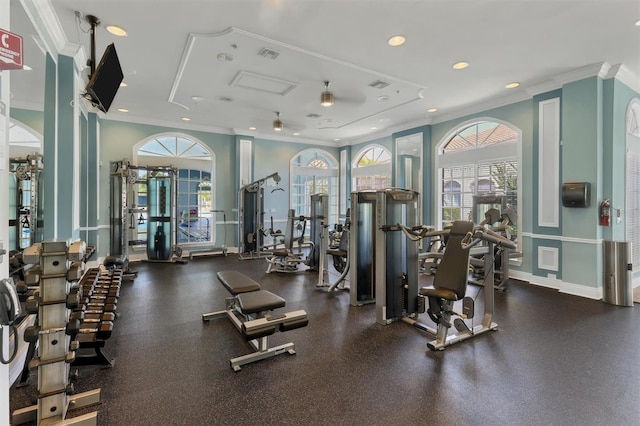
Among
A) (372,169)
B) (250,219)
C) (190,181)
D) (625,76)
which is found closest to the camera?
(625,76)

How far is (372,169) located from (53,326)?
26.2 feet

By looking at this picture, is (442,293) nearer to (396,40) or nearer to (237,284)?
(237,284)

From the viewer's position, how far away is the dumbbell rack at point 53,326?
178 centimetres

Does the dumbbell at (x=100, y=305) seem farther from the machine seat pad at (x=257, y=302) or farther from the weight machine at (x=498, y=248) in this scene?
the weight machine at (x=498, y=248)

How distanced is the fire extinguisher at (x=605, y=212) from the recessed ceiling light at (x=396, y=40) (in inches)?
144

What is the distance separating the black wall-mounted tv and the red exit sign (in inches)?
44.6

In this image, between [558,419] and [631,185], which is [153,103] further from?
[631,185]

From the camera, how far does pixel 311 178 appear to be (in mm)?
9680

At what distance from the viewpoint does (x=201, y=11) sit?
309 cm

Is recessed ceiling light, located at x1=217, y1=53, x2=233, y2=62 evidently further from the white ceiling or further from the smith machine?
the smith machine

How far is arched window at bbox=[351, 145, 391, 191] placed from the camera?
8.55m

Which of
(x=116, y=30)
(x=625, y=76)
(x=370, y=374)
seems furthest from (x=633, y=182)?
(x=116, y=30)

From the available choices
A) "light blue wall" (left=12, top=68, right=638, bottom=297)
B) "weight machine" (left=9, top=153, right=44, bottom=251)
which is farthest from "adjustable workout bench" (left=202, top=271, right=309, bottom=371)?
"light blue wall" (left=12, top=68, right=638, bottom=297)

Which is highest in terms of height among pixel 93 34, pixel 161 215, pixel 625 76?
pixel 625 76
